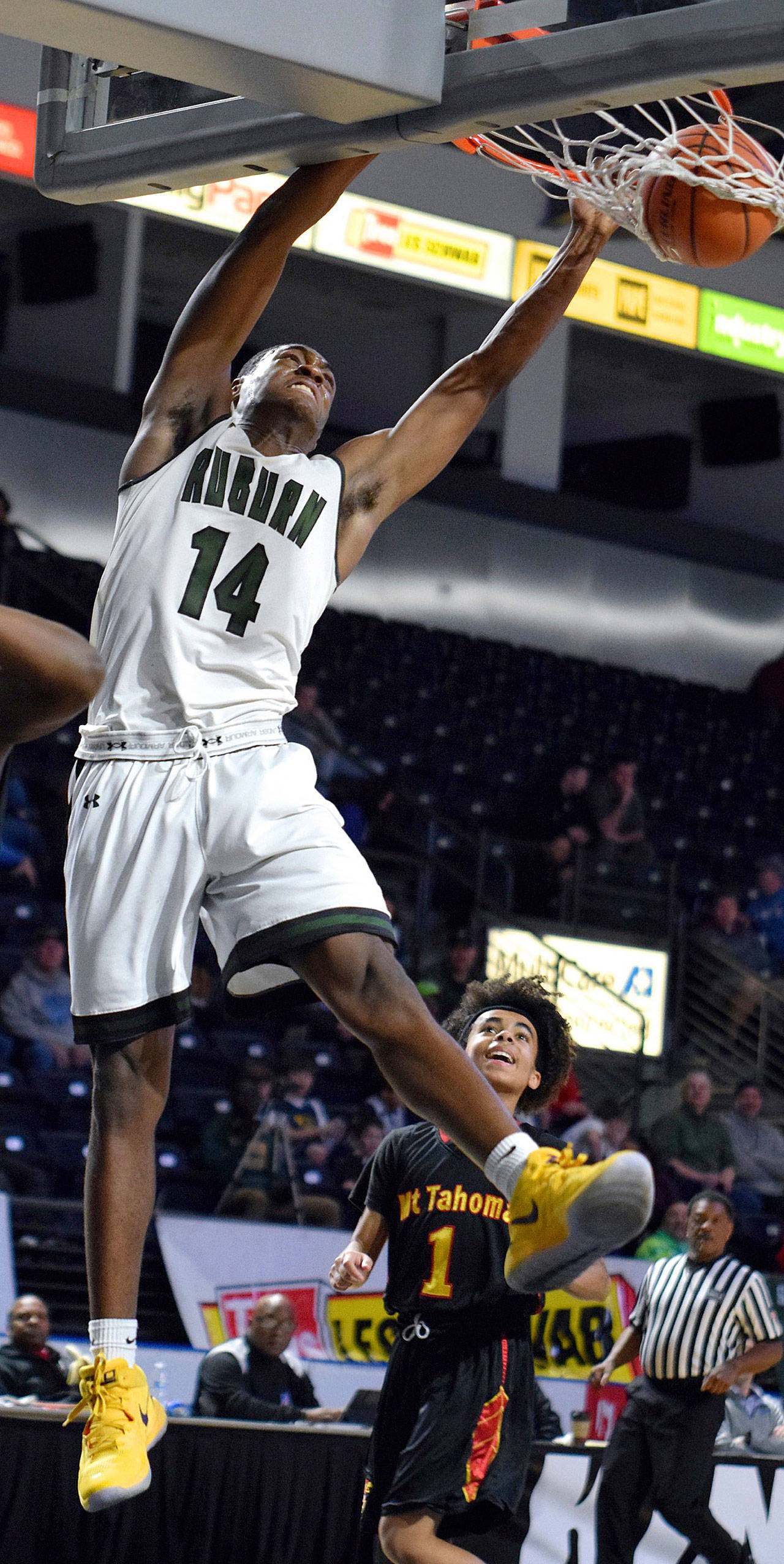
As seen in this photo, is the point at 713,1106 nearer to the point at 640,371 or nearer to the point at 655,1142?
the point at 655,1142

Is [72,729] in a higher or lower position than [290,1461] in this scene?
higher

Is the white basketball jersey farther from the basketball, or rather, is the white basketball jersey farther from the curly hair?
the curly hair

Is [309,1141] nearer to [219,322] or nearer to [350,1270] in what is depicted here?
[350,1270]

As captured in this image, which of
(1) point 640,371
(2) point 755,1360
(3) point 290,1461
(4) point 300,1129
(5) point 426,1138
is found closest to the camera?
(5) point 426,1138

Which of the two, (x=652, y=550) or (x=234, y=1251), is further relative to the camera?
(x=652, y=550)

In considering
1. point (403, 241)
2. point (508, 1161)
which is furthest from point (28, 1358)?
point (403, 241)

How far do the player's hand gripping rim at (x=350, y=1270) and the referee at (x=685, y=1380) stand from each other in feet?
7.79

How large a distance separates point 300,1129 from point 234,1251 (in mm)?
1249

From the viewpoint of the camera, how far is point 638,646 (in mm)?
18062

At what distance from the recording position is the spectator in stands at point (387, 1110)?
1063 cm

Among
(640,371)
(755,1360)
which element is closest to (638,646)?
(640,371)

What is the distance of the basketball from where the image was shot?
11.9ft

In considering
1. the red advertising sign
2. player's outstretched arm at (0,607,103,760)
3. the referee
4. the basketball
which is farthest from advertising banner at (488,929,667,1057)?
player's outstretched arm at (0,607,103,760)

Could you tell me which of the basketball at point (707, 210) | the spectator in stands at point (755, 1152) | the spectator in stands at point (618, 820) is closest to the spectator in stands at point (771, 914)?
the spectator in stands at point (618, 820)
